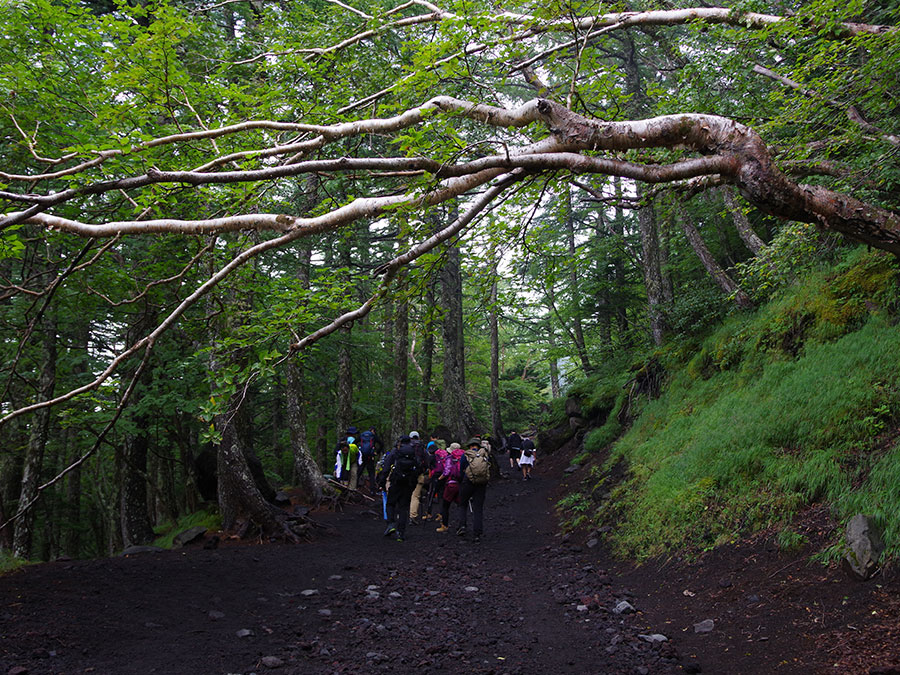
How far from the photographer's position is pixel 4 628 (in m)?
5.35

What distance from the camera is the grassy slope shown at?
6051 millimetres

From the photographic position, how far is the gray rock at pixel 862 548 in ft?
15.4

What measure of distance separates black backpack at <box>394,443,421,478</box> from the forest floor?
2.04 metres

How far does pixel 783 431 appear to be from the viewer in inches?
286

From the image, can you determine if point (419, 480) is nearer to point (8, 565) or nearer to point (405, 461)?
point (405, 461)

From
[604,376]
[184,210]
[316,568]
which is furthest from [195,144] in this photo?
[604,376]

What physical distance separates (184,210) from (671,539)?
30.4 ft

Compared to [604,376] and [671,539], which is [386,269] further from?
[604,376]

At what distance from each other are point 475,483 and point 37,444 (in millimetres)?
7796

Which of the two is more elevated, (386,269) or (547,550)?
(386,269)

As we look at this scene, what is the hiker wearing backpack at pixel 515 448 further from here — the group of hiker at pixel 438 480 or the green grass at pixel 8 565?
the green grass at pixel 8 565

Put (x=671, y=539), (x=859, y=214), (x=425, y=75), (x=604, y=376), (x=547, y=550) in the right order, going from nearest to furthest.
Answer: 1. (x=859, y=214)
2. (x=425, y=75)
3. (x=671, y=539)
4. (x=547, y=550)
5. (x=604, y=376)

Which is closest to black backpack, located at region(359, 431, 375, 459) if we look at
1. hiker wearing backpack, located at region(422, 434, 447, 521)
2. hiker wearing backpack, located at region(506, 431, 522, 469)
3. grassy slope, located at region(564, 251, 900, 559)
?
hiker wearing backpack, located at region(422, 434, 447, 521)

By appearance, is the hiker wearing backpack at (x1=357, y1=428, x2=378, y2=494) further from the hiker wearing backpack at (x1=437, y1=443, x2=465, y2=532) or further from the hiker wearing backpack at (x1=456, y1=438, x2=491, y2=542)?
the hiker wearing backpack at (x1=456, y1=438, x2=491, y2=542)
